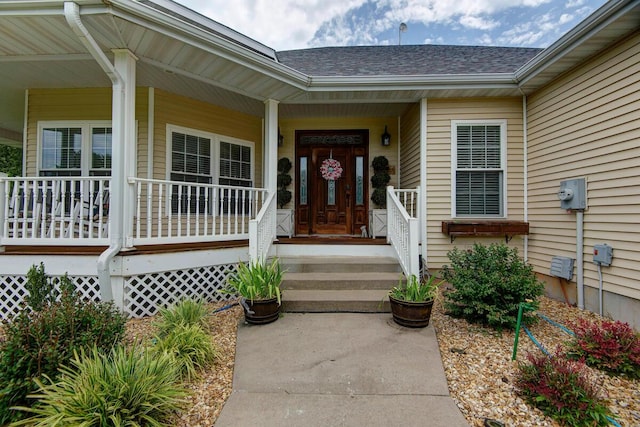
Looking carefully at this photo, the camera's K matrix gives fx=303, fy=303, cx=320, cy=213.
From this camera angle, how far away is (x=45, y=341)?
2.03 metres

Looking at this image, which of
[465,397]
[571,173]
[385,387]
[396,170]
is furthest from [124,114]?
[571,173]

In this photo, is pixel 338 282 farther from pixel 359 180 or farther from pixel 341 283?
pixel 359 180

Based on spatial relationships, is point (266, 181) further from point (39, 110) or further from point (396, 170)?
point (39, 110)

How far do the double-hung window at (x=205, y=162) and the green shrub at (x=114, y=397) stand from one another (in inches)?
131

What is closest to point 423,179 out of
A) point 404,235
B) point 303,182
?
point 404,235

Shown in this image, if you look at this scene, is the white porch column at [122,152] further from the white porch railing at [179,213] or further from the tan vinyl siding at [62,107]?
the tan vinyl siding at [62,107]

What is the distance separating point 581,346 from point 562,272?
77.0 inches

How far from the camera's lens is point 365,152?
21.3 ft

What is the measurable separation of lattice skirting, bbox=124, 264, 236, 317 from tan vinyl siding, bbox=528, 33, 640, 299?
4563 mm

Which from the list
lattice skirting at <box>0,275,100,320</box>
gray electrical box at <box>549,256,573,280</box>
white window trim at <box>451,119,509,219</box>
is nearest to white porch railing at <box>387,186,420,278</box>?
white window trim at <box>451,119,509,219</box>

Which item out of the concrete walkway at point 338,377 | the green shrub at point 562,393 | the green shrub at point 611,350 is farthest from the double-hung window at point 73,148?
the green shrub at point 611,350

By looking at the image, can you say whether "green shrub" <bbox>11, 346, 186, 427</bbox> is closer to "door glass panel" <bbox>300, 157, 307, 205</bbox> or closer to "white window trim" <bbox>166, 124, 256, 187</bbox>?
"white window trim" <bbox>166, 124, 256, 187</bbox>

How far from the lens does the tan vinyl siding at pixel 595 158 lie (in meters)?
3.26

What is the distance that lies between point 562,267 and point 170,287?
528 centimetres
